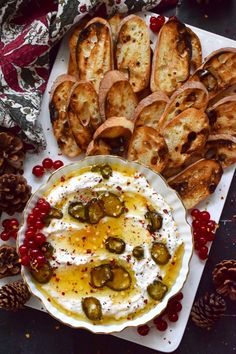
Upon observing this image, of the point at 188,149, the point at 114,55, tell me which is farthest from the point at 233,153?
the point at 114,55

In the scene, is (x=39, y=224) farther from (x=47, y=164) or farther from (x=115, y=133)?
(x=115, y=133)

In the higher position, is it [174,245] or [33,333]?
[174,245]

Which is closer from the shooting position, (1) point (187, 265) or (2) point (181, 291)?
(1) point (187, 265)

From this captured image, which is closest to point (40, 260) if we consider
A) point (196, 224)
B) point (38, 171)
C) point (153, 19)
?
point (38, 171)

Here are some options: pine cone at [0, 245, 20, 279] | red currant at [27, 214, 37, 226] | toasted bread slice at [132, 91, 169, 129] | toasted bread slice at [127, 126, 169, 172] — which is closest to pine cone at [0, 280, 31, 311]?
pine cone at [0, 245, 20, 279]

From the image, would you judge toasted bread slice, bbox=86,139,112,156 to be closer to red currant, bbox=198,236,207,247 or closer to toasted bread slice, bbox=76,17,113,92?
toasted bread slice, bbox=76,17,113,92

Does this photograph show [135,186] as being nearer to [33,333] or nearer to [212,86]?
[212,86]
